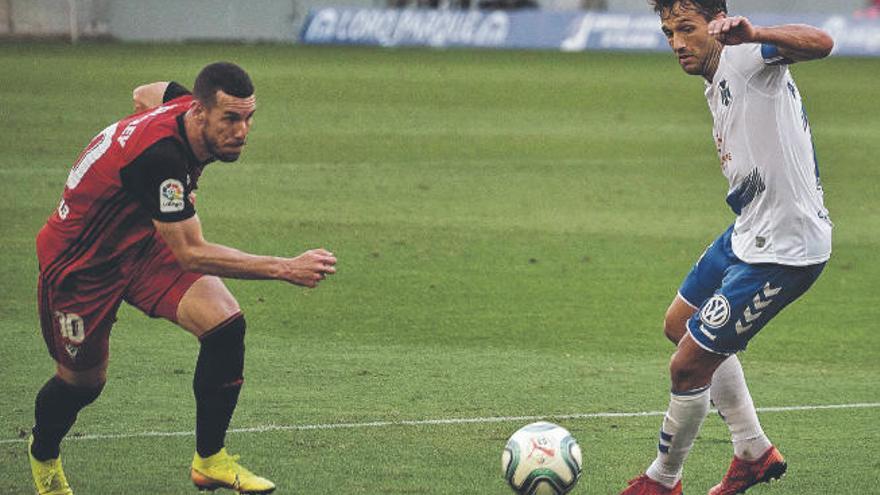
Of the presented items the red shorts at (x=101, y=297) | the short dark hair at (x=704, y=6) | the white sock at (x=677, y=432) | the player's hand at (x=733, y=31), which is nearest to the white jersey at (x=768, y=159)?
the short dark hair at (x=704, y=6)

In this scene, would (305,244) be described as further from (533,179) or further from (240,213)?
(533,179)

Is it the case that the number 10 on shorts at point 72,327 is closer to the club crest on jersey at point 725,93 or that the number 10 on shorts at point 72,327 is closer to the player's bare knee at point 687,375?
the player's bare knee at point 687,375

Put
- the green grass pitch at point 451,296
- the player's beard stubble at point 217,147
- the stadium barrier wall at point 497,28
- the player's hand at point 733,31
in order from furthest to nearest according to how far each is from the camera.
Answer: the stadium barrier wall at point 497,28
the green grass pitch at point 451,296
the player's beard stubble at point 217,147
the player's hand at point 733,31

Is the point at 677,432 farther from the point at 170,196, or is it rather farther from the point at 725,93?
the point at 170,196

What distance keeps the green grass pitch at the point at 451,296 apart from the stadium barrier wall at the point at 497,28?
33.8ft

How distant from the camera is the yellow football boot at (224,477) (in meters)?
6.91

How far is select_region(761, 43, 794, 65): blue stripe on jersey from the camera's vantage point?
20.9ft

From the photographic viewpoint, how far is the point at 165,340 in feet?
34.0

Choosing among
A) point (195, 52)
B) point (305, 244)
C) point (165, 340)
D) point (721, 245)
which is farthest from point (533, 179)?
point (195, 52)

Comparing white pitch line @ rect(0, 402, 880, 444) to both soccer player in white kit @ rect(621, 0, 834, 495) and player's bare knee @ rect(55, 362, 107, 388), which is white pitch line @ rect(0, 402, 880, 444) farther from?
soccer player in white kit @ rect(621, 0, 834, 495)

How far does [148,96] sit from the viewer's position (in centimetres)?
741

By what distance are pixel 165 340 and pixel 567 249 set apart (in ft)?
14.7

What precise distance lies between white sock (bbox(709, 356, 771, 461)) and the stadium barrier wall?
94.6ft

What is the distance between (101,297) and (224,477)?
96cm
